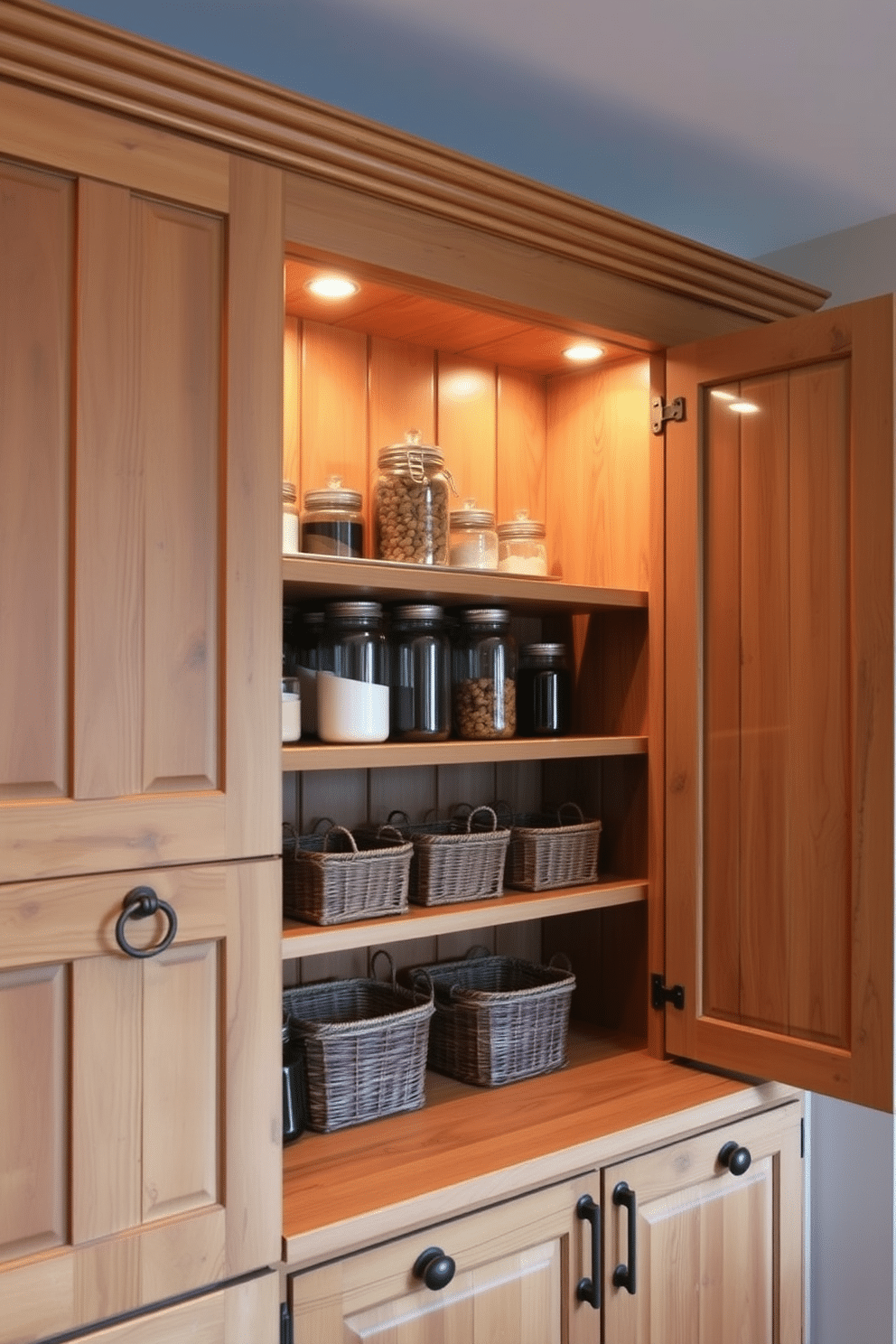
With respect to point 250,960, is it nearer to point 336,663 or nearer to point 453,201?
point 336,663

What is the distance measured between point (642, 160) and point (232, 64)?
2.55ft

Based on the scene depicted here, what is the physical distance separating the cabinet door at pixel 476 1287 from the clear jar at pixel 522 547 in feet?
3.27

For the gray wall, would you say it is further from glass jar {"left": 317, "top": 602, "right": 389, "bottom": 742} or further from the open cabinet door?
glass jar {"left": 317, "top": 602, "right": 389, "bottom": 742}

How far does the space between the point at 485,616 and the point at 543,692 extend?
22cm

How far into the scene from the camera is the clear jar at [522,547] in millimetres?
2090

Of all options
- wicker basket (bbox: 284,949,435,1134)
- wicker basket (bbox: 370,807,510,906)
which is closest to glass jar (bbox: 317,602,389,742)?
wicker basket (bbox: 370,807,510,906)

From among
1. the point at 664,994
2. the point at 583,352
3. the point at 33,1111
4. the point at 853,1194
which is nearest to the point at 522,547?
the point at 583,352

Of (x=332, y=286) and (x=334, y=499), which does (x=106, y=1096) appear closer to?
(x=334, y=499)

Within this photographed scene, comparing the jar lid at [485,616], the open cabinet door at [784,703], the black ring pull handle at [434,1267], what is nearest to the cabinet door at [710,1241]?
the open cabinet door at [784,703]

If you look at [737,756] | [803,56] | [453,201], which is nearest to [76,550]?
[453,201]

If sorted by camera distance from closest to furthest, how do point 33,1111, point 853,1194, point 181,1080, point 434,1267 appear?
point 33,1111, point 181,1080, point 434,1267, point 853,1194

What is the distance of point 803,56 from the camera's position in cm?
184

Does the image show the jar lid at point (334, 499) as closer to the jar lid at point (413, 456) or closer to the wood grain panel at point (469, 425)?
the jar lid at point (413, 456)

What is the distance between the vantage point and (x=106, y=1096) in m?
1.32
